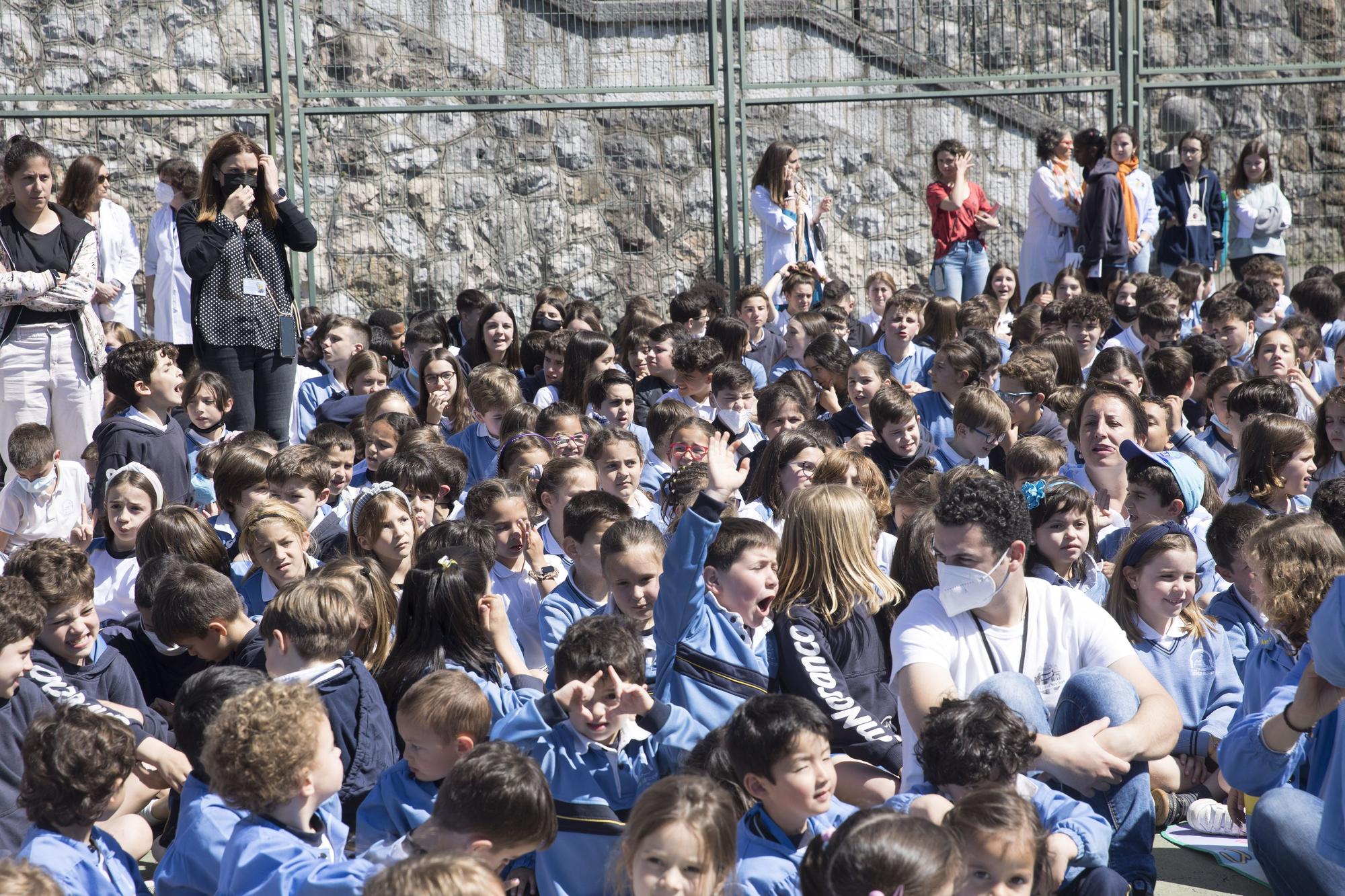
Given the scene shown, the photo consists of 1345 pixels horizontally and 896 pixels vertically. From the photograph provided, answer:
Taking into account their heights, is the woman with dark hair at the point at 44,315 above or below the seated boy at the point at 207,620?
above

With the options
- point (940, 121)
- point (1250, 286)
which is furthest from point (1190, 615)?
point (940, 121)

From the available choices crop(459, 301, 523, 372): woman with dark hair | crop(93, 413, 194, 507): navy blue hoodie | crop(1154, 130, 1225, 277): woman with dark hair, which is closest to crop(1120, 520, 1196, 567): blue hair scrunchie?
crop(93, 413, 194, 507): navy blue hoodie

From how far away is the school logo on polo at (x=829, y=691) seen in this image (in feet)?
13.4

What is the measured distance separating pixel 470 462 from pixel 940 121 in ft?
22.9

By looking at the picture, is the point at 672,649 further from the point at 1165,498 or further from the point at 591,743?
Answer: the point at 1165,498

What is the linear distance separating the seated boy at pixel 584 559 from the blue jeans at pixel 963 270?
710cm

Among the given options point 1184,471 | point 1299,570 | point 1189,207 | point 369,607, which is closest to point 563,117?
point 1189,207

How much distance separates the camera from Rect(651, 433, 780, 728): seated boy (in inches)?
157

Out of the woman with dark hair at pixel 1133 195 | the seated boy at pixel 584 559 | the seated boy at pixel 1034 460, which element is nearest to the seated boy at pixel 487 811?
the seated boy at pixel 584 559

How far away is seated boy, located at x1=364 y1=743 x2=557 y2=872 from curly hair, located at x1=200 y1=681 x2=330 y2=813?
0.87ft

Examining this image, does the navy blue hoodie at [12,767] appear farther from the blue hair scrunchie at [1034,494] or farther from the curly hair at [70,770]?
the blue hair scrunchie at [1034,494]

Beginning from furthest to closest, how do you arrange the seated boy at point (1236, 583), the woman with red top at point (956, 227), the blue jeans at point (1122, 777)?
the woman with red top at point (956, 227), the seated boy at point (1236, 583), the blue jeans at point (1122, 777)

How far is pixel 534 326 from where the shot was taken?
9.86 m

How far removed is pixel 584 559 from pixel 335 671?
119 cm
